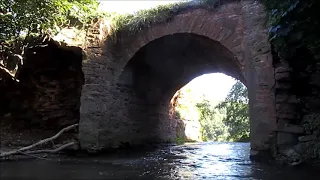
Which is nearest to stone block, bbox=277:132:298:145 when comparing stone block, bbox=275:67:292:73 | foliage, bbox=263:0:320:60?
stone block, bbox=275:67:292:73

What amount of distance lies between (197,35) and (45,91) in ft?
19.0

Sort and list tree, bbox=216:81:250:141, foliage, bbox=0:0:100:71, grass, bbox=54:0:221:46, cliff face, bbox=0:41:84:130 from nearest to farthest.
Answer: foliage, bbox=0:0:100:71 < grass, bbox=54:0:221:46 < cliff face, bbox=0:41:84:130 < tree, bbox=216:81:250:141

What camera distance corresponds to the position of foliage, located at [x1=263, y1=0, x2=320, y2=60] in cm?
289

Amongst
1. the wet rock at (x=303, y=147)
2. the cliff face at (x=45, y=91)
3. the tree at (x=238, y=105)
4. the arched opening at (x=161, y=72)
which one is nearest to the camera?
the wet rock at (x=303, y=147)

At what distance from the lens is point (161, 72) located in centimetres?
994

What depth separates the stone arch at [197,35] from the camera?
19.9 feet

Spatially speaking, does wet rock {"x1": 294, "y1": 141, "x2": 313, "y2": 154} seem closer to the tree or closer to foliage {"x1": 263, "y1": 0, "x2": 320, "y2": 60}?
foliage {"x1": 263, "y1": 0, "x2": 320, "y2": 60}

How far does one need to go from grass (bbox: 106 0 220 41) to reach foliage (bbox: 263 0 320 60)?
4102mm

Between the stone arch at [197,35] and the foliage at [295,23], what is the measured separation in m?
2.79

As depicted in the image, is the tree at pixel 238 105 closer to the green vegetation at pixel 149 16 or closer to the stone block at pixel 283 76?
the green vegetation at pixel 149 16

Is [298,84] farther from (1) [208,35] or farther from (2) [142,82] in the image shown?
(2) [142,82]

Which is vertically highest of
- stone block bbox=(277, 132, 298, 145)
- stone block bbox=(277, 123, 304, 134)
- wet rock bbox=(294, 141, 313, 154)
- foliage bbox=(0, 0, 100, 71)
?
foliage bbox=(0, 0, 100, 71)

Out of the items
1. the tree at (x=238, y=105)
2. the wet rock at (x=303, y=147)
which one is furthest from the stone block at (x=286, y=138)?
the tree at (x=238, y=105)

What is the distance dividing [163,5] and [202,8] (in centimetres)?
118
